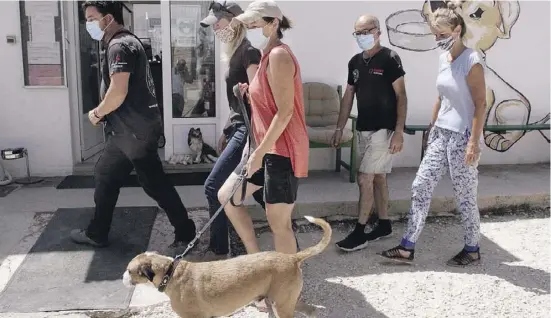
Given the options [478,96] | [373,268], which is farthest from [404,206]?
[478,96]

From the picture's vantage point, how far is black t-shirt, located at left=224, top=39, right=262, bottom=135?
3408mm

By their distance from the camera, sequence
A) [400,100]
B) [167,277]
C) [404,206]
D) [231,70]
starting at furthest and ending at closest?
[404,206] < [400,100] < [231,70] < [167,277]

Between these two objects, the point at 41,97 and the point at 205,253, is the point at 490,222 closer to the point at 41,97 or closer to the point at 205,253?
the point at 205,253

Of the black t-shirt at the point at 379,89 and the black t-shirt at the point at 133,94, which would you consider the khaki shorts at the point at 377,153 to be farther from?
the black t-shirt at the point at 133,94

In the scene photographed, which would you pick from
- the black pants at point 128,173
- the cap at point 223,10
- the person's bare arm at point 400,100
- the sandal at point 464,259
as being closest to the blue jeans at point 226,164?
the black pants at point 128,173

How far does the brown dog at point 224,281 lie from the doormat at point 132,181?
307 cm

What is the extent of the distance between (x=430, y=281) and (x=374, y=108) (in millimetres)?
1356

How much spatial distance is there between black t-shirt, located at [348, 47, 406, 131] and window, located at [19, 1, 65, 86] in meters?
3.48

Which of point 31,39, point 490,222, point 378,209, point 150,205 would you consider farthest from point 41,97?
point 490,222

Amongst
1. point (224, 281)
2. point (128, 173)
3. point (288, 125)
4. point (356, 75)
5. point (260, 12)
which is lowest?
point (224, 281)

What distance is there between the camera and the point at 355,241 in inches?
169

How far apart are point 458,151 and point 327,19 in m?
2.77

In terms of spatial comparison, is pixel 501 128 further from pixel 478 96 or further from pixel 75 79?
pixel 75 79

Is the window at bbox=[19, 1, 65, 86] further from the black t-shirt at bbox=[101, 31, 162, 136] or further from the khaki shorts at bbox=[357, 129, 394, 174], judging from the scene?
the khaki shorts at bbox=[357, 129, 394, 174]
